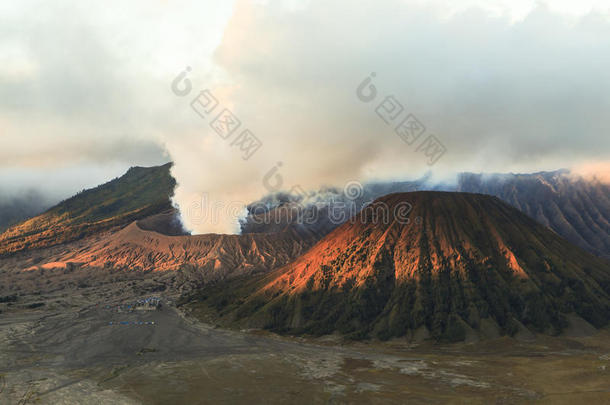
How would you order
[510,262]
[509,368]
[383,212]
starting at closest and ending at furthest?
1. [509,368]
2. [510,262]
3. [383,212]

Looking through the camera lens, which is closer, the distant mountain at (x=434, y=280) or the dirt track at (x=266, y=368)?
the dirt track at (x=266, y=368)

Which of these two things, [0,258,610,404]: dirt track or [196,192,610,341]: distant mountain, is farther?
[196,192,610,341]: distant mountain

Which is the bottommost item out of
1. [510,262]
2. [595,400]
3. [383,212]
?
[595,400]

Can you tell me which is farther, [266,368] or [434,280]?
[434,280]

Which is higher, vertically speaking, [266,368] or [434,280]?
[434,280]

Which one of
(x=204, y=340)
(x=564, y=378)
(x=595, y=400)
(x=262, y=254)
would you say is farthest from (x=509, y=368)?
(x=262, y=254)

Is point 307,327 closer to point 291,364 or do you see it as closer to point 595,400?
point 291,364

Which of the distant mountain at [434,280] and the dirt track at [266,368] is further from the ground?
the distant mountain at [434,280]

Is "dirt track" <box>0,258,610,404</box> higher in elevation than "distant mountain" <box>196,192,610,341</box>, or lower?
lower
